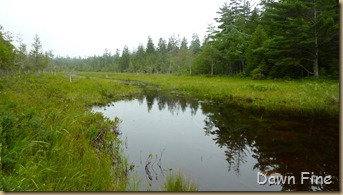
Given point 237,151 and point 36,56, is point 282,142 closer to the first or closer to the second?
point 237,151

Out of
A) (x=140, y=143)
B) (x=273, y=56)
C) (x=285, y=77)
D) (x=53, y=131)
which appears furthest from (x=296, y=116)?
(x=273, y=56)

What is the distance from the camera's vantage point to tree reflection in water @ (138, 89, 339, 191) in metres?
5.59

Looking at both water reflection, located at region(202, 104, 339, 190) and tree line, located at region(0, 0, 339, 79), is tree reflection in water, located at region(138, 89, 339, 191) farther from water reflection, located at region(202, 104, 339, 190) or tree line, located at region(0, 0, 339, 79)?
tree line, located at region(0, 0, 339, 79)

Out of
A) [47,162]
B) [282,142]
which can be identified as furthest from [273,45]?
[47,162]

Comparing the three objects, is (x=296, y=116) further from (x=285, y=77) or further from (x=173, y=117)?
(x=285, y=77)

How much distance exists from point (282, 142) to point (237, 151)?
173 cm

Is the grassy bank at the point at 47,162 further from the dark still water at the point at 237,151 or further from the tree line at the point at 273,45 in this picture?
the tree line at the point at 273,45

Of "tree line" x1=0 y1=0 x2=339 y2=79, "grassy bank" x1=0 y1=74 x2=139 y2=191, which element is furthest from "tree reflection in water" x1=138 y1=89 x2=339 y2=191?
"tree line" x1=0 y1=0 x2=339 y2=79

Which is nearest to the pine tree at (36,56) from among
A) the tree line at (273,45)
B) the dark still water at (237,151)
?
the tree line at (273,45)

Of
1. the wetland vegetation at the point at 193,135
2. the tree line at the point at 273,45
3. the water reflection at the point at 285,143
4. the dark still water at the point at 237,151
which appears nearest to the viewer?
the wetland vegetation at the point at 193,135

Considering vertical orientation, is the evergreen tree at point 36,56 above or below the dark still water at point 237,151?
above

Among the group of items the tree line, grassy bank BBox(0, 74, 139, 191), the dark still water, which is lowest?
the dark still water

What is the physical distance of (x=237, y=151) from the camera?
7.05 m

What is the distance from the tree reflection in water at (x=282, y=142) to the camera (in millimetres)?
→ 5586
